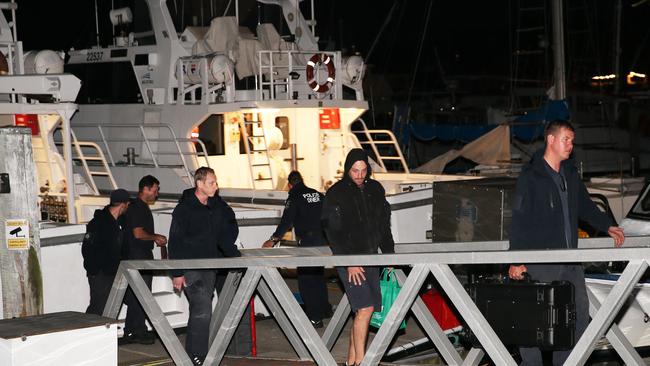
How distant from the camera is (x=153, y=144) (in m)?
18.1

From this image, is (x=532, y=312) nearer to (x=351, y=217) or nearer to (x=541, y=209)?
(x=541, y=209)

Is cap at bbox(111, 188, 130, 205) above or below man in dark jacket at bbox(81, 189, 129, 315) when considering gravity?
above

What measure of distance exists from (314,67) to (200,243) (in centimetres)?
868

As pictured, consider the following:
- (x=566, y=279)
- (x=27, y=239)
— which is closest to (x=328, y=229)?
(x=566, y=279)

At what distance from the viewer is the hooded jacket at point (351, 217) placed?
8.15m

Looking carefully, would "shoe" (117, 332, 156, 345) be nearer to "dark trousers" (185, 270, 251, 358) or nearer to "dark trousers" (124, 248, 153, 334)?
"dark trousers" (124, 248, 153, 334)

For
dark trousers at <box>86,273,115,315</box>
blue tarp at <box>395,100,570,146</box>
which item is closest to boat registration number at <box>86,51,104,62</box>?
blue tarp at <box>395,100,570,146</box>

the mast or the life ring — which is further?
the mast

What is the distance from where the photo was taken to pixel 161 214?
39.8ft

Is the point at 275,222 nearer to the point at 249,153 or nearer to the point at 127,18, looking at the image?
the point at 249,153

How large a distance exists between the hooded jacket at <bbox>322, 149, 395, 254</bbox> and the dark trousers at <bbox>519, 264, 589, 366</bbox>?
129 cm

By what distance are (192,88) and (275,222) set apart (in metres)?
5.45

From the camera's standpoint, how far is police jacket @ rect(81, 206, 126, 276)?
1002cm

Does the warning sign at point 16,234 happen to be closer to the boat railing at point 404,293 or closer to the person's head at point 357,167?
the boat railing at point 404,293
